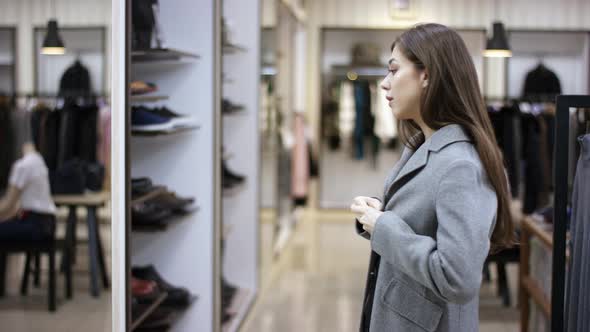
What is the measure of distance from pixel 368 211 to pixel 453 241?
261 millimetres

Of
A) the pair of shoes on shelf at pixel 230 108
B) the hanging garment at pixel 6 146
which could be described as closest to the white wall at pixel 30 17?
the hanging garment at pixel 6 146

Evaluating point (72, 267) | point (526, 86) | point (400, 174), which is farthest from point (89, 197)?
point (526, 86)

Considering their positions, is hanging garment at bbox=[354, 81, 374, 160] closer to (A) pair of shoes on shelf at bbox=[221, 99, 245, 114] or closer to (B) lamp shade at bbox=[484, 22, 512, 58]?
(B) lamp shade at bbox=[484, 22, 512, 58]

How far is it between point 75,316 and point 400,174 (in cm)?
123

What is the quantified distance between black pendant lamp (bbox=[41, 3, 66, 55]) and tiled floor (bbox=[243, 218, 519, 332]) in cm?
260

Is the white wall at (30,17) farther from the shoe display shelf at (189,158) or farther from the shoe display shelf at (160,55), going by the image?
the shoe display shelf at (189,158)

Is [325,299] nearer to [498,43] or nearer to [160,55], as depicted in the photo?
[498,43]

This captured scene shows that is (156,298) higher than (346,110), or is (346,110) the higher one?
(346,110)

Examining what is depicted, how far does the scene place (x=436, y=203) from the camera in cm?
159

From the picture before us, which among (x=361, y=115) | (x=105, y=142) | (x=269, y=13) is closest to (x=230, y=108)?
(x=269, y=13)

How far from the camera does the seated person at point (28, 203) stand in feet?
6.89

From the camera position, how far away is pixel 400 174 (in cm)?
174

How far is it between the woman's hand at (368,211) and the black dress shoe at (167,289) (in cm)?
186

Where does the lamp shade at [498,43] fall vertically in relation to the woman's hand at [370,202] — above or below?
above
